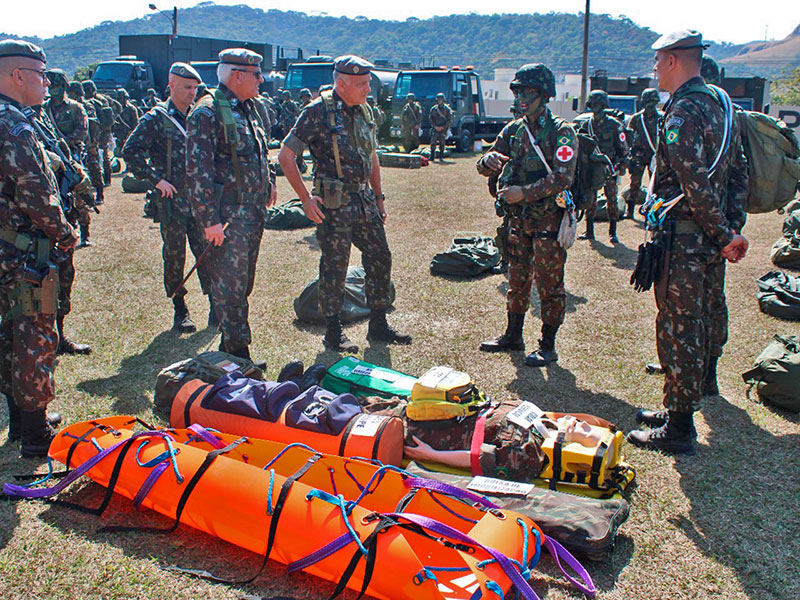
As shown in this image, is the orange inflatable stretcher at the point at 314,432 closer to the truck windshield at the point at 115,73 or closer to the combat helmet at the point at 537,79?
the combat helmet at the point at 537,79

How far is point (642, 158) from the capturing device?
908 cm

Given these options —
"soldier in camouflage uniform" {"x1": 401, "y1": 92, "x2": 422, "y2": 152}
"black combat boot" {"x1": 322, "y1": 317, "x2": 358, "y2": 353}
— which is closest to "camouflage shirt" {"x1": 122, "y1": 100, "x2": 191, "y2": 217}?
"black combat boot" {"x1": 322, "y1": 317, "x2": 358, "y2": 353}

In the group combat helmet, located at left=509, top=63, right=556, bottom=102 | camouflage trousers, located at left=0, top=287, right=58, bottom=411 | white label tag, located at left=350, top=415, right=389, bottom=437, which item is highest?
combat helmet, located at left=509, top=63, right=556, bottom=102

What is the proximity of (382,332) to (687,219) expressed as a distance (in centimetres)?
276

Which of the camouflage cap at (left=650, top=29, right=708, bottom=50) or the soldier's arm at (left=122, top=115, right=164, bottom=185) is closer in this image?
the camouflage cap at (left=650, top=29, right=708, bottom=50)

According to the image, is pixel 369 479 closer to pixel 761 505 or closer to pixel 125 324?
pixel 761 505

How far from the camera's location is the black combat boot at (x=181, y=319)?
19.1 ft

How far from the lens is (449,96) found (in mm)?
20828

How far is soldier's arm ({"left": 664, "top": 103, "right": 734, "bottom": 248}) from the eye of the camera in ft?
11.2

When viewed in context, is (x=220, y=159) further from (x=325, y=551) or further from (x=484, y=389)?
(x=325, y=551)

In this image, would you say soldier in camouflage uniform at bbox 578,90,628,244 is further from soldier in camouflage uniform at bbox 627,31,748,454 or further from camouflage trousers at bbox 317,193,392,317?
soldier in camouflage uniform at bbox 627,31,748,454

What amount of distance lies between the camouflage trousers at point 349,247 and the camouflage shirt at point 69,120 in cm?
568

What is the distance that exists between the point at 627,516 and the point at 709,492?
65 centimetres

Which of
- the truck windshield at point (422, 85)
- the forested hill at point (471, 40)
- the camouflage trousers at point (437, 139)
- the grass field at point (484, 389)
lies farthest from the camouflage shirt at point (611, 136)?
the forested hill at point (471, 40)
